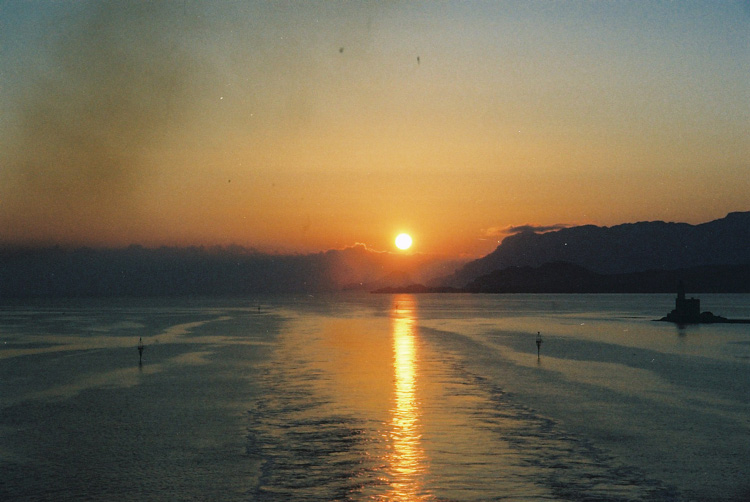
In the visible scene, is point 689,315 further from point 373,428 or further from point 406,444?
point 406,444

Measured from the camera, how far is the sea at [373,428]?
19.5 meters

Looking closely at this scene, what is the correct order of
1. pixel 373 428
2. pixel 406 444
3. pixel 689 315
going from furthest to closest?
pixel 689 315 < pixel 373 428 < pixel 406 444

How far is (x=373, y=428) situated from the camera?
27.2 m

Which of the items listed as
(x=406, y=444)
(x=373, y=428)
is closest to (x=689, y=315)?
(x=373, y=428)

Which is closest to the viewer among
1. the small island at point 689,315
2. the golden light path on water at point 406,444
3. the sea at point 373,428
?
the golden light path on water at point 406,444

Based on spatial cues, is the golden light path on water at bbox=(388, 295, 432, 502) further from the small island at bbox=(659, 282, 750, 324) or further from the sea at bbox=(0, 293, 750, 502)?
the small island at bbox=(659, 282, 750, 324)

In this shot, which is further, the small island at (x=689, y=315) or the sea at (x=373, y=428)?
the small island at (x=689, y=315)

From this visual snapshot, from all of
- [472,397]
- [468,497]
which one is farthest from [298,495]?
[472,397]

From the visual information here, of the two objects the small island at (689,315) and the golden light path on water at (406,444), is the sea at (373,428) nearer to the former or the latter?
the golden light path on water at (406,444)

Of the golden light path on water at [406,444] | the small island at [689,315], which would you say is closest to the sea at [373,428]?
the golden light path on water at [406,444]

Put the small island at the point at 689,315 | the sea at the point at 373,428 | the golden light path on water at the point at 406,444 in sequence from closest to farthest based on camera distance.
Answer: the golden light path on water at the point at 406,444 → the sea at the point at 373,428 → the small island at the point at 689,315

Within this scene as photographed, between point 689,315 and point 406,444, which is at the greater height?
point 689,315

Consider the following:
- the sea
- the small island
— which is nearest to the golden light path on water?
the sea

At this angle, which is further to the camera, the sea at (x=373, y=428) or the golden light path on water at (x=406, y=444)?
the sea at (x=373, y=428)
